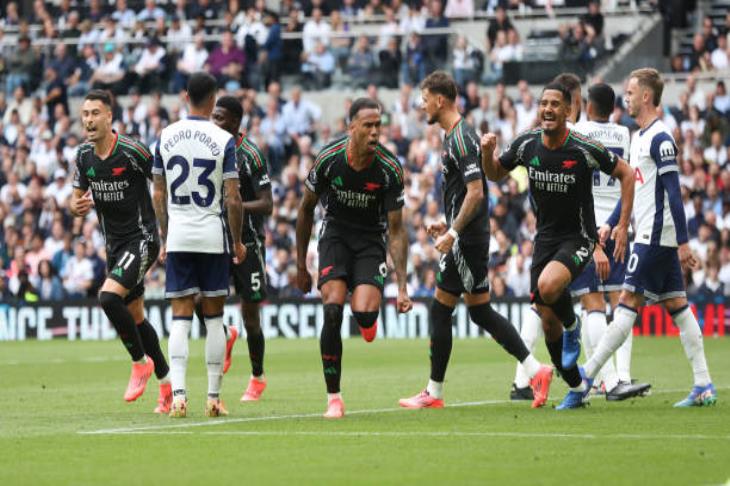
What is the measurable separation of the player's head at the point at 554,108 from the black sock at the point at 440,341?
1795 mm

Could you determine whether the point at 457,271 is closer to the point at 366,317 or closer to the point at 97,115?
the point at 366,317

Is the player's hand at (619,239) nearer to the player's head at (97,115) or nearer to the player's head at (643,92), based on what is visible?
the player's head at (643,92)

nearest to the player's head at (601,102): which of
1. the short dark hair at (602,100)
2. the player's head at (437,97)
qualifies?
the short dark hair at (602,100)

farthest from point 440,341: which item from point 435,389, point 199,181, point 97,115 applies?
point 97,115

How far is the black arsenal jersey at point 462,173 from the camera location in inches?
504

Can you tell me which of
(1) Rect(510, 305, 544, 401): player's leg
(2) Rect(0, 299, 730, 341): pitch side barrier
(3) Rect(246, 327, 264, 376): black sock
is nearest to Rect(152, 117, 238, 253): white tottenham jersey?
(3) Rect(246, 327, 264, 376): black sock

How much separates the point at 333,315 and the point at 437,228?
3.72 ft

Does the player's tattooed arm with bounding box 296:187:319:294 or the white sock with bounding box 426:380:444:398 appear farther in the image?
the white sock with bounding box 426:380:444:398

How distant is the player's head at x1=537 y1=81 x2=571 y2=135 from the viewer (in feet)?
40.9

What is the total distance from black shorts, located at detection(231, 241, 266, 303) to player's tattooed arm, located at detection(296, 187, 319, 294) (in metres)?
2.13

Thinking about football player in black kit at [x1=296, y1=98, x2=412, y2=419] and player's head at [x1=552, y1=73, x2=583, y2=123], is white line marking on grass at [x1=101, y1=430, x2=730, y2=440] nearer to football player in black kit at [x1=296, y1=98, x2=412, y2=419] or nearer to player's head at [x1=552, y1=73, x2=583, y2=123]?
football player in black kit at [x1=296, y1=98, x2=412, y2=419]

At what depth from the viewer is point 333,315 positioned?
39.7 ft

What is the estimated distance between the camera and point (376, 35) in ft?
110

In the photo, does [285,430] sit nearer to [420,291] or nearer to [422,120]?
[420,291]
